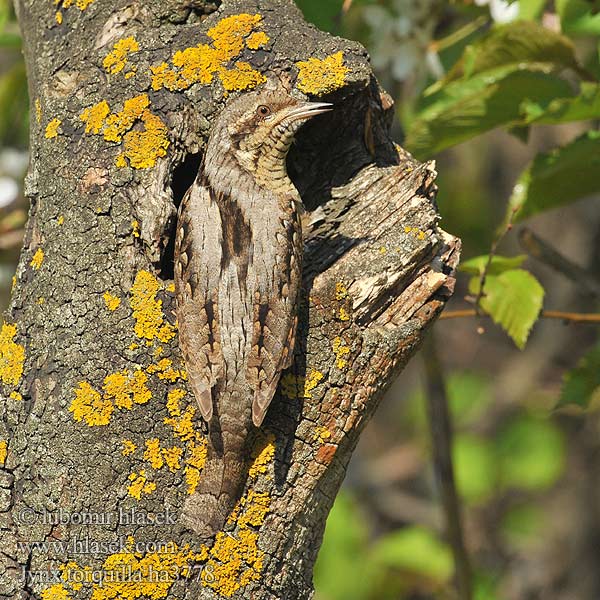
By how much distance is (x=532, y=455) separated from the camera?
8.08m

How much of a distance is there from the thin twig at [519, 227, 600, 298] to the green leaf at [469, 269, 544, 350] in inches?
11.9

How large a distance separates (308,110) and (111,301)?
79 centimetres

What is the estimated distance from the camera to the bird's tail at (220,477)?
2244mm

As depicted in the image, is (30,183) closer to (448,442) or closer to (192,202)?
(192,202)

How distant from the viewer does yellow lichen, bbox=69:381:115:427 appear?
2.30 meters

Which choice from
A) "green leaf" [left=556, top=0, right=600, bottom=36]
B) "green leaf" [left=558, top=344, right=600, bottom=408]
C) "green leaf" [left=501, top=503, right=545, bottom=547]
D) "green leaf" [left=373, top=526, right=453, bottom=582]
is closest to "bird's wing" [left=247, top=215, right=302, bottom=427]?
"green leaf" [left=558, top=344, right=600, bottom=408]

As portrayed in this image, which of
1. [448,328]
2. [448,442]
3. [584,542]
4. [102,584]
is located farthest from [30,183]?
[448,328]

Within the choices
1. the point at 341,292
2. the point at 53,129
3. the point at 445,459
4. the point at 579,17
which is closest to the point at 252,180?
the point at 341,292

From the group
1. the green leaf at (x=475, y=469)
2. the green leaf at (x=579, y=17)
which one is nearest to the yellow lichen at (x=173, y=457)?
the green leaf at (x=579, y=17)

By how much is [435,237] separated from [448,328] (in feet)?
25.5

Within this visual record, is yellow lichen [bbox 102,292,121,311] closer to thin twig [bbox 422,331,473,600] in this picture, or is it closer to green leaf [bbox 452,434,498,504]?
thin twig [bbox 422,331,473,600]

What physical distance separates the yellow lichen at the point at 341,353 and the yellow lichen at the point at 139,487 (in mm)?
572

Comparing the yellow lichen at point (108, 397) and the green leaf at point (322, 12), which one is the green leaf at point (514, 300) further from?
the yellow lichen at point (108, 397)

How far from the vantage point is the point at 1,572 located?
225 cm
